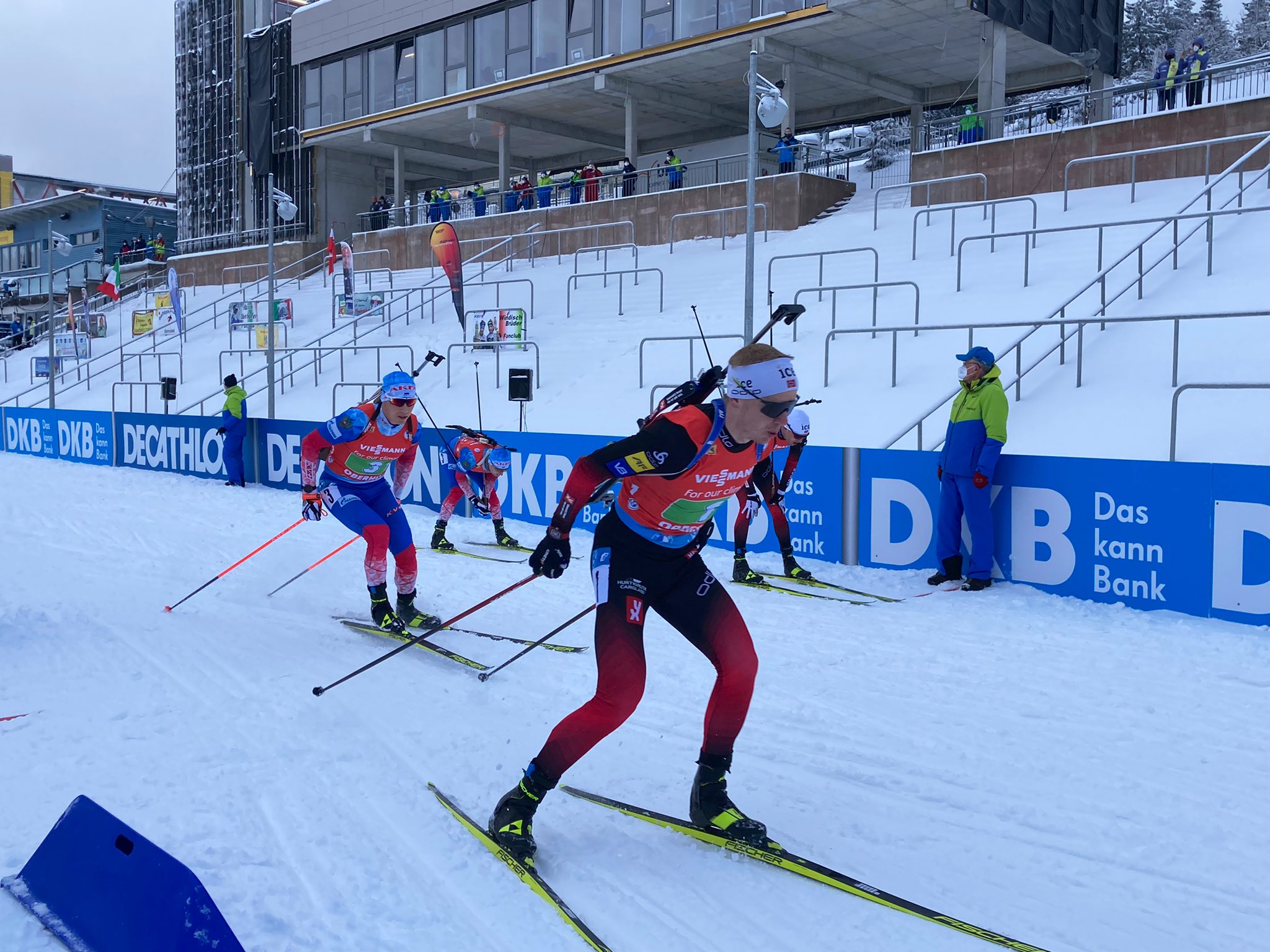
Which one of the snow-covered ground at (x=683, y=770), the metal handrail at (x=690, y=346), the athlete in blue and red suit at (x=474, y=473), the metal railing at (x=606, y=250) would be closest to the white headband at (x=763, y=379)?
the snow-covered ground at (x=683, y=770)

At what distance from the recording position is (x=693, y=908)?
3.47 m

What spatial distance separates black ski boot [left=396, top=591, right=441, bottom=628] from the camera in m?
7.56

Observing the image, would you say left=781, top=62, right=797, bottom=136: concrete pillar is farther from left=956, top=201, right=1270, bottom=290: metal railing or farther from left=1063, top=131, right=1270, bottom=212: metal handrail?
left=956, top=201, right=1270, bottom=290: metal railing

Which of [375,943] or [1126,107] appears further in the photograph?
[1126,107]

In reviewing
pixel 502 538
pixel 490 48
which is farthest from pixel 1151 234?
pixel 490 48

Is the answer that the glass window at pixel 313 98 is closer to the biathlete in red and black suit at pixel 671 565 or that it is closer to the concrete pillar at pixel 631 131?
the concrete pillar at pixel 631 131

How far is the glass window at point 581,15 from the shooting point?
92.3ft

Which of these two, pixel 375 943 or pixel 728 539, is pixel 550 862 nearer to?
pixel 375 943

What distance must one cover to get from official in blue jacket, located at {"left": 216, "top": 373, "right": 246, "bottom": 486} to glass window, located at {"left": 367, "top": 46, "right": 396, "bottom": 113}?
66.3 feet

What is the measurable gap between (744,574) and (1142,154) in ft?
39.6

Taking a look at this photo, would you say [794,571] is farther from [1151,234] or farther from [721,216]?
[721,216]

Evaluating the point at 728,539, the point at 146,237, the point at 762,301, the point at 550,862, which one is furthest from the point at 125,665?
the point at 146,237

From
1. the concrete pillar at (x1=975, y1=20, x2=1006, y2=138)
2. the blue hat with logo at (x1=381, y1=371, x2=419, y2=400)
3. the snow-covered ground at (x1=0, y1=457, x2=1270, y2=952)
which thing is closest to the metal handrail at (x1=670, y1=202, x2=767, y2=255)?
the concrete pillar at (x1=975, y1=20, x2=1006, y2=138)

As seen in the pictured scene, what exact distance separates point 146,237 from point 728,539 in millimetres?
54456
